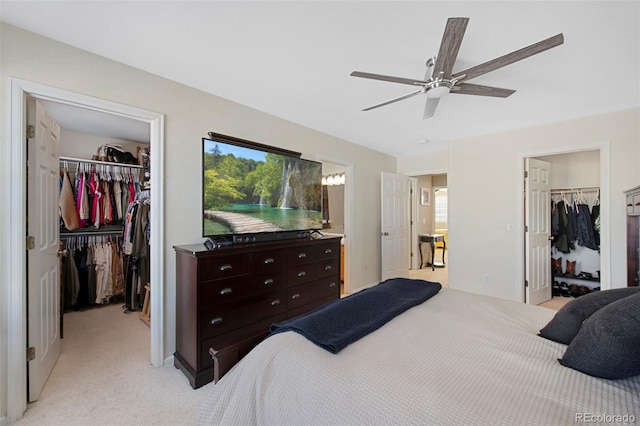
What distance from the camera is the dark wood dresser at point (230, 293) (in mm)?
1999

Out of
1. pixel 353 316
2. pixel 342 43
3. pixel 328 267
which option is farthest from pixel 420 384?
pixel 328 267

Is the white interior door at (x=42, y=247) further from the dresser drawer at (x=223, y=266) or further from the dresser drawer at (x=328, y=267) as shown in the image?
the dresser drawer at (x=328, y=267)

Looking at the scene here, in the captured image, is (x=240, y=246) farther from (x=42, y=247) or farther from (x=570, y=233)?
(x=570, y=233)

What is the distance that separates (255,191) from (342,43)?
4.95 ft

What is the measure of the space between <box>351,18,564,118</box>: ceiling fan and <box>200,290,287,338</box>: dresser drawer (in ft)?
6.41

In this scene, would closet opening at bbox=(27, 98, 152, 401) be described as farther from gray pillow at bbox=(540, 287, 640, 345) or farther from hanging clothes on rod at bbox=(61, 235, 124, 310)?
gray pillow at bbox=(540, 287, 640, 345)

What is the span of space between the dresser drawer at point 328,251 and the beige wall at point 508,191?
2.20 meters

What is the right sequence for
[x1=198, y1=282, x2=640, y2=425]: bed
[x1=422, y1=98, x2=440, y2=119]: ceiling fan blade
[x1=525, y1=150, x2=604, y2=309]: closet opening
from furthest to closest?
[x1=525, y1=150, x2=604, y2=309]: closet opening → [x1=422, y1=98, x2=440, y2=119]: ceiling fan blade → [x1=198, y1=282, x2=640, y2=425]: bed

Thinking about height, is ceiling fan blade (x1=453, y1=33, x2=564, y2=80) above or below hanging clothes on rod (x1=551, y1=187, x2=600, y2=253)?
above

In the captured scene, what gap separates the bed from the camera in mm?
831

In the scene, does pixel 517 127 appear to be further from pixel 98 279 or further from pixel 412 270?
pixel 98 279

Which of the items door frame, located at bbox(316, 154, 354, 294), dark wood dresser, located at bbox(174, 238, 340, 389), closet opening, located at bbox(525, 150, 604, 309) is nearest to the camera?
dark wood dresser, located at bbox(174, 238, 340, 389)

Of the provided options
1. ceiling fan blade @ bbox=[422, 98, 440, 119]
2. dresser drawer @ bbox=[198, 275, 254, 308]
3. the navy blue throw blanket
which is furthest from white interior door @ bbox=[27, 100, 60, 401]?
ceiling fan blade @ bbox=[422, 98, 440, 119]

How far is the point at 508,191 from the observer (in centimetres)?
372
